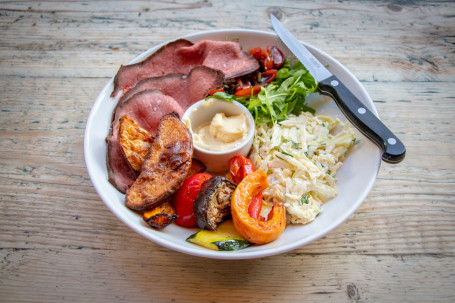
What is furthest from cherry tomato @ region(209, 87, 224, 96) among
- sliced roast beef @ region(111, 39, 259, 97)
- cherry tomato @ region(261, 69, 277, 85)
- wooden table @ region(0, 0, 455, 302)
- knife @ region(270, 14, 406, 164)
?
wooden table @ region(0, 0, 455, 302)

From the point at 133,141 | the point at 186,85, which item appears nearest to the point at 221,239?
the point at 133,141

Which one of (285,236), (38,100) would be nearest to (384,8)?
(285,236)

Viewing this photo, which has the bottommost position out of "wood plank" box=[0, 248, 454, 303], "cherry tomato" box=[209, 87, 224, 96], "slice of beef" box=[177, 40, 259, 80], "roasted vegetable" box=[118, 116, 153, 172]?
"wood plank" box=[0, 248, 454, 303]

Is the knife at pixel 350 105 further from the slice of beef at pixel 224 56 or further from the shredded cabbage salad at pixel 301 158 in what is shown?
the slice of beef at pixel 224 56

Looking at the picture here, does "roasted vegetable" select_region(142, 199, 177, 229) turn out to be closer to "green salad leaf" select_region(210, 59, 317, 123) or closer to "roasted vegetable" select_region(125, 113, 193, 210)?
"roasted vegetable" select_region(125, 113, 193, 210)

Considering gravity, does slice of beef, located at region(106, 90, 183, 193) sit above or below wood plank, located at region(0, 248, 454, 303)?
above
